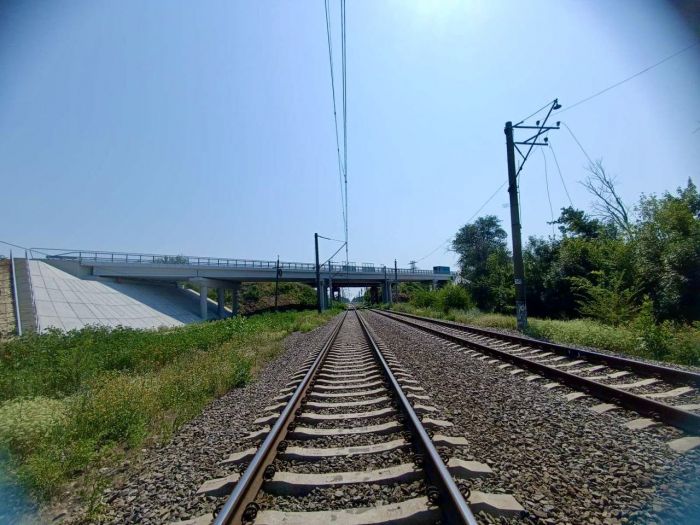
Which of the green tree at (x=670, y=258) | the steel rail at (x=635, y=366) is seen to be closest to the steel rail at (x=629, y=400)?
the steel rail at (x=635, y=366)

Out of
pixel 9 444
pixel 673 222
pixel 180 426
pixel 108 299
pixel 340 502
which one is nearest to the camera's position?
pixel 340 502

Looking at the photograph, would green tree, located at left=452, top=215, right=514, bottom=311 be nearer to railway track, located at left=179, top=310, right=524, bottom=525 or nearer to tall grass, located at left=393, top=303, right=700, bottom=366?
tall grass, located at left=393, top=303, right=700, bottom=366

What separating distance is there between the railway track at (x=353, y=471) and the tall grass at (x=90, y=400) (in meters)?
1.75

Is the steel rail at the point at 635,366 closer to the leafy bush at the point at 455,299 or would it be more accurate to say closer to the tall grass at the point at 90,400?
the tall grass at the point at 90,400

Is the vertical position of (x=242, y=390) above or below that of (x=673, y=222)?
below

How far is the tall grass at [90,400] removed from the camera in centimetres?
411

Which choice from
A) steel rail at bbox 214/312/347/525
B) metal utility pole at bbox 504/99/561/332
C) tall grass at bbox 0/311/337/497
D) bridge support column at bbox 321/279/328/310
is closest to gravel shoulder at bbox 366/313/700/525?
steel rail at bbox 214/312/347/525

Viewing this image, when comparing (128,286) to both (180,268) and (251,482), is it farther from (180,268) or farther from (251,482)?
(251,482)

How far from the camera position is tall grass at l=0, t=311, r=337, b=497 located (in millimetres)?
4105

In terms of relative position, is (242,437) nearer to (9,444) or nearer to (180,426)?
(180,426)

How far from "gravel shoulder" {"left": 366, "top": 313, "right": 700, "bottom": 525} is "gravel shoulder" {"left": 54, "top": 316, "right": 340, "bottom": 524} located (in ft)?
8.36

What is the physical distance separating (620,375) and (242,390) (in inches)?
282

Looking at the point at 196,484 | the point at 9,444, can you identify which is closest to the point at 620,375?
the point at 196,484

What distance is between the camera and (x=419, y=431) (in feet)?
12.5
